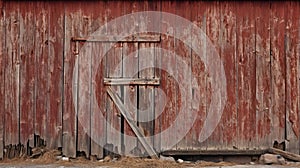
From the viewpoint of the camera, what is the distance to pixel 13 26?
19.8ft

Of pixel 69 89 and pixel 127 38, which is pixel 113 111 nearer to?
pixel 69 89

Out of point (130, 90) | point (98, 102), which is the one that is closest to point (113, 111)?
point (98, 102)

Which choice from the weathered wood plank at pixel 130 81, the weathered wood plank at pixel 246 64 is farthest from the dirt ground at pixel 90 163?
the weathered wood plank at pixel 130 81

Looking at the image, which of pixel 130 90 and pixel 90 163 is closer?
pixel 90 163

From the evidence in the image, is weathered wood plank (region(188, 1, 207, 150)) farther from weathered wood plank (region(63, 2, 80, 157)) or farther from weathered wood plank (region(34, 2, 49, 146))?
weathered wood plank (region(34, 2, 49, 146))

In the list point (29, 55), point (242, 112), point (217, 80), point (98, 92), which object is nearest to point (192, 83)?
point (217, 80)

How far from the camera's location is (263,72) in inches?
239

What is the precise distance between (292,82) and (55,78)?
3224mm

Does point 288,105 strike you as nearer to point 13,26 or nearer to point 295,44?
point 295,44

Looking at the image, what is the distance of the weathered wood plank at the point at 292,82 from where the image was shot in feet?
19.9

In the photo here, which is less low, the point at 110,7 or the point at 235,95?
the point at 110,7

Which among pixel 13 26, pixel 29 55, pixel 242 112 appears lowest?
pixel 242 112

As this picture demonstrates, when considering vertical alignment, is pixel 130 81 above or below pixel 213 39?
below

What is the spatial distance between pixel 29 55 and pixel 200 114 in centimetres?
246
